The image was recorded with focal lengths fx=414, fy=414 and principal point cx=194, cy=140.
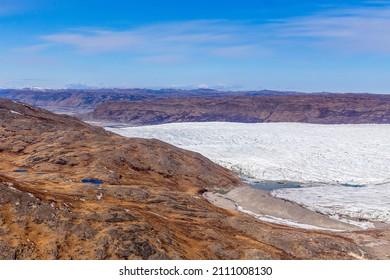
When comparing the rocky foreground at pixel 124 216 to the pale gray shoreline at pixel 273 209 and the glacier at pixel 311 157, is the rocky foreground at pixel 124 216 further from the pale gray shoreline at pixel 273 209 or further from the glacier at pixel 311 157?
the glacier at pixel 311 157

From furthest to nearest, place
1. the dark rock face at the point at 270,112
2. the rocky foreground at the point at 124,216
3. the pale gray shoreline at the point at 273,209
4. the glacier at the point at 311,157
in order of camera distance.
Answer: the dark rock face at the point at 270,112 → the glacier at the point at 311,157 → the pale gray shoreline at the point at 273,209 → the rocky foreground at the point at 124,216

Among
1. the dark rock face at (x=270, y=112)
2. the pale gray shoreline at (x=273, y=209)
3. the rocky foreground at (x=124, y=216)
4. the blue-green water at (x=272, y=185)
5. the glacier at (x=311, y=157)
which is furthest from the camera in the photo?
the dark rock face at (x=270, y=112)

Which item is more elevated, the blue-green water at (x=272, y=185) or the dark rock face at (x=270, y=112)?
the dark rock face at (x=270, y=112)

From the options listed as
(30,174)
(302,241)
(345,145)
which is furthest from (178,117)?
(302,241)

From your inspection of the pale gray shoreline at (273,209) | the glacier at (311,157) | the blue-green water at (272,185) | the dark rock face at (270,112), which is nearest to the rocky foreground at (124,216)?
the pale gray shoreline at (273,209)

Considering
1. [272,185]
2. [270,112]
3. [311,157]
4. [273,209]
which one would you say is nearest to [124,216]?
[273,209]

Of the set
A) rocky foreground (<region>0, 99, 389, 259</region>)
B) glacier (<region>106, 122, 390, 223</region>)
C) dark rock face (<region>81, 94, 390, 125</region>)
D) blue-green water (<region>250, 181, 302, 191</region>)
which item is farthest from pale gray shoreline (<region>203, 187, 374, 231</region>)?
dark rock face (<region>81, 94, 390, 125</region>)

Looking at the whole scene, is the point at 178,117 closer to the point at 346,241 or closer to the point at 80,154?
the point at 80,154
